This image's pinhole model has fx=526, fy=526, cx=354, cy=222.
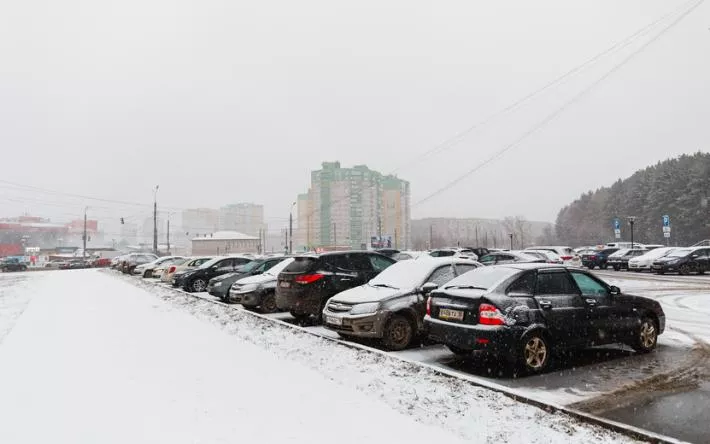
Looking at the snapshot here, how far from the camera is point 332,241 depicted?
106 m

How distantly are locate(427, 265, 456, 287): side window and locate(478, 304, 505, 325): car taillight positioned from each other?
2.37 meters

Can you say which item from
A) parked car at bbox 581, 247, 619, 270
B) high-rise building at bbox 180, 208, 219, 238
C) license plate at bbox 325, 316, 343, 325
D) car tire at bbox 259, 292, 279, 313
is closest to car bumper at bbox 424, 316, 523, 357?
license plate at bbox 325, 316, 343, 325

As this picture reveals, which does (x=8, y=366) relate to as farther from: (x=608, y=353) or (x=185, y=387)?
(x=608, y=353)

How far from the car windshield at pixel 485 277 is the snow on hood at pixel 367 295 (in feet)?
4.52

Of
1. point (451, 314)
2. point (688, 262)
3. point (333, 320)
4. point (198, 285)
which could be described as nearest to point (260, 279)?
point (333, 320)

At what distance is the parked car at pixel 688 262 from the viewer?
28234mm

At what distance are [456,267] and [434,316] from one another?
2.27 m

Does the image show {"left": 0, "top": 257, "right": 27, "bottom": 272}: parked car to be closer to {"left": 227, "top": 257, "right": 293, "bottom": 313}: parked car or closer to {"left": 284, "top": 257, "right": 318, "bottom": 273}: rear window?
{"left": 227, "top": 257, "right": 293, "bottom": 313}: parked car

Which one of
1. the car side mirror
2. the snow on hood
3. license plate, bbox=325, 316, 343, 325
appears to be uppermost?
the car side mirror

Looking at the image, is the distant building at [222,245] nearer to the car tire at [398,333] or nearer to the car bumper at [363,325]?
the car bumper at [363,325]

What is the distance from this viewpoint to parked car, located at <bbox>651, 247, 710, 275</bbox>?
28234mm

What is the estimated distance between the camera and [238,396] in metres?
6.13

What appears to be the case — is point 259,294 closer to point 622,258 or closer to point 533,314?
point 533,314

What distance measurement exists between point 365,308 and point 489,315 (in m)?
2.57
